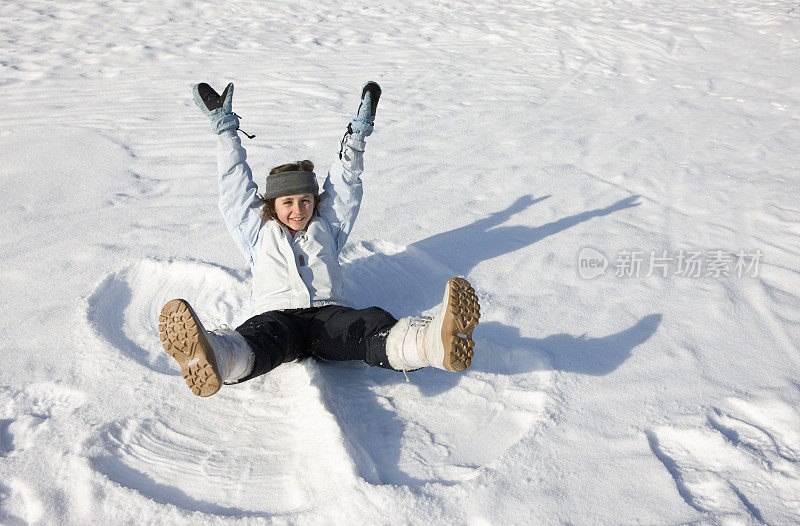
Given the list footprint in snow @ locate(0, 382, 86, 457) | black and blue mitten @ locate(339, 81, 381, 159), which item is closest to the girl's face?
black and blue mitten @ locate(339, 81, 381, 159)

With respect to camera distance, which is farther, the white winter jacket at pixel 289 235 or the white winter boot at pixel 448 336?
the white winter jacket at pixel 289 235

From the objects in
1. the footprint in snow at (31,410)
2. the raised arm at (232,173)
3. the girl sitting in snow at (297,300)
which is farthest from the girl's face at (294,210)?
the footprint in snow at (31,410)

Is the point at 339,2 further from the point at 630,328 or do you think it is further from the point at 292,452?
the point at 292,452

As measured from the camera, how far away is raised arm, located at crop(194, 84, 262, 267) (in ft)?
8.19

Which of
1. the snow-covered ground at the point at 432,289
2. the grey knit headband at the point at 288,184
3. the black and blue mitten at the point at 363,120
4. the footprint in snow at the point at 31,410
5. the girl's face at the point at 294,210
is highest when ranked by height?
the black and blue mitten at the point at 363,120

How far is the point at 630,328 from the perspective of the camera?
2609mm

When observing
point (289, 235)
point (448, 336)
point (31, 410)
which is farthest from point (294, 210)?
point (31, 410)

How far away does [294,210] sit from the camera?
2.47 m

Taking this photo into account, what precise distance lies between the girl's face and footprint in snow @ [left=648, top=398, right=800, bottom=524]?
1525 mm

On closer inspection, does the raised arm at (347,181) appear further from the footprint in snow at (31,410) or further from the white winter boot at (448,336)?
the footprint in snow at (31,410)

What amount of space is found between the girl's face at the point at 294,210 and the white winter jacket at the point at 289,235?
1.3 inches

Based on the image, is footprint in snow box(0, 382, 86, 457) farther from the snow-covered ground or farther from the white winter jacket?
the white winter jacket

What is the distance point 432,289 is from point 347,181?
0.69 meters

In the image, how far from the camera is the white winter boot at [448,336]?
1.84 m
